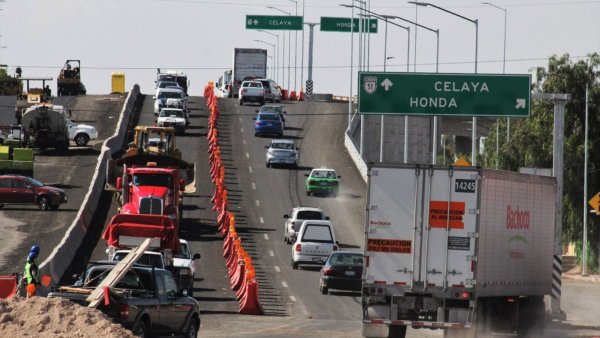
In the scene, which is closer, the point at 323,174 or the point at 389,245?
the point at 389,245

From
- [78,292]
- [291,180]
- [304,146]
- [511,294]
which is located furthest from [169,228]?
[304,146]

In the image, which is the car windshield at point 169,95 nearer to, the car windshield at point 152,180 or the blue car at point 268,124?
the blue car at point 268,124

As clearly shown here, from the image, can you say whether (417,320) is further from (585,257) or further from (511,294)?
(585,257)

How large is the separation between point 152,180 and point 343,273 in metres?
9.63

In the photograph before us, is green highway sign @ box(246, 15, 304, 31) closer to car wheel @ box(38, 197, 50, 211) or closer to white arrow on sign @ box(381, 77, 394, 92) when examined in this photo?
car wheel @ box(38, 197, 50, 211)

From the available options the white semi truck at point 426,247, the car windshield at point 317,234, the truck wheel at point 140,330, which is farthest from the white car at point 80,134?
the truck wheel at point 140,330

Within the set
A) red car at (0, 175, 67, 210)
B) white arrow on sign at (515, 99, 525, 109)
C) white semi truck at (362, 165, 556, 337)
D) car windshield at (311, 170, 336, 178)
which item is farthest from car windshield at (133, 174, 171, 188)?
car windshield at (311, 170, 336, 178)

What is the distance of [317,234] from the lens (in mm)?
50438

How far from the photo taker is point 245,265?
42031 millimetres

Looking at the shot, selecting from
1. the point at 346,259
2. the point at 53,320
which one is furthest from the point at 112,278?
the point at 346,259

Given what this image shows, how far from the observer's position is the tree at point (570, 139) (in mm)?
72562

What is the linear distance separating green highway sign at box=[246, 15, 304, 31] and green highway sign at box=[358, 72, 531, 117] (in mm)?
73984

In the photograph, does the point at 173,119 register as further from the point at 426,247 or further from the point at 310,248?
the point at 426,247

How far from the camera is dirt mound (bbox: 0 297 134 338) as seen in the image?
68.6 ft
